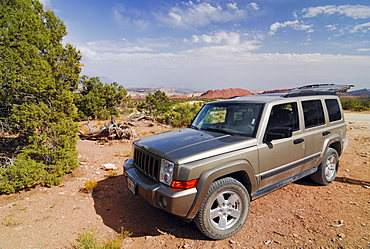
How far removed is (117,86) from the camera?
→ 1930 centimetres

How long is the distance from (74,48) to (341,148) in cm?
1588

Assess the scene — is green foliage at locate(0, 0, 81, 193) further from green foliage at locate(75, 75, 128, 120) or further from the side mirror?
green foliage at locate(75, 75, 128, 120)

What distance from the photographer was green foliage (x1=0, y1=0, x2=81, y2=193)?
4172mm

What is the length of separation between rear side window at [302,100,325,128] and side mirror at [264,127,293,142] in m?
1.04

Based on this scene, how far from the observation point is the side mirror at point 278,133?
10.0 ft

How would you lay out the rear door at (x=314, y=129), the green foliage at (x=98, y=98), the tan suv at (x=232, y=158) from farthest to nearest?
the green foliage at (x=98, y=98)
the rear door at (x=314, y=129)
the tan suv at (x=232, y=158)

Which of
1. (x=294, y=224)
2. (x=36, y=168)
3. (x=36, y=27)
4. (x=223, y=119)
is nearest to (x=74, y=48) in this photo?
(x=36, y=27)

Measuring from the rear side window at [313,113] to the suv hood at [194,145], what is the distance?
1.53 metres

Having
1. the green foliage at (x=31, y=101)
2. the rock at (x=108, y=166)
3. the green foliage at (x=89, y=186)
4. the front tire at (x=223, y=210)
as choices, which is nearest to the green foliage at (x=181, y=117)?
the rock at (x=108, y=166)

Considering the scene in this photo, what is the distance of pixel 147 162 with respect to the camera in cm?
315

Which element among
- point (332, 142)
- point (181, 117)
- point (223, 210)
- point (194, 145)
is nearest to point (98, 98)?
point (181, 117)

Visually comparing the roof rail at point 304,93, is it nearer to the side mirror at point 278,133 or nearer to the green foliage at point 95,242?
the side mirror at point 278,133

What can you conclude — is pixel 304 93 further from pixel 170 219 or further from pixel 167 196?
pixel 170 219

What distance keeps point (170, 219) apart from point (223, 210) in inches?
41.2
